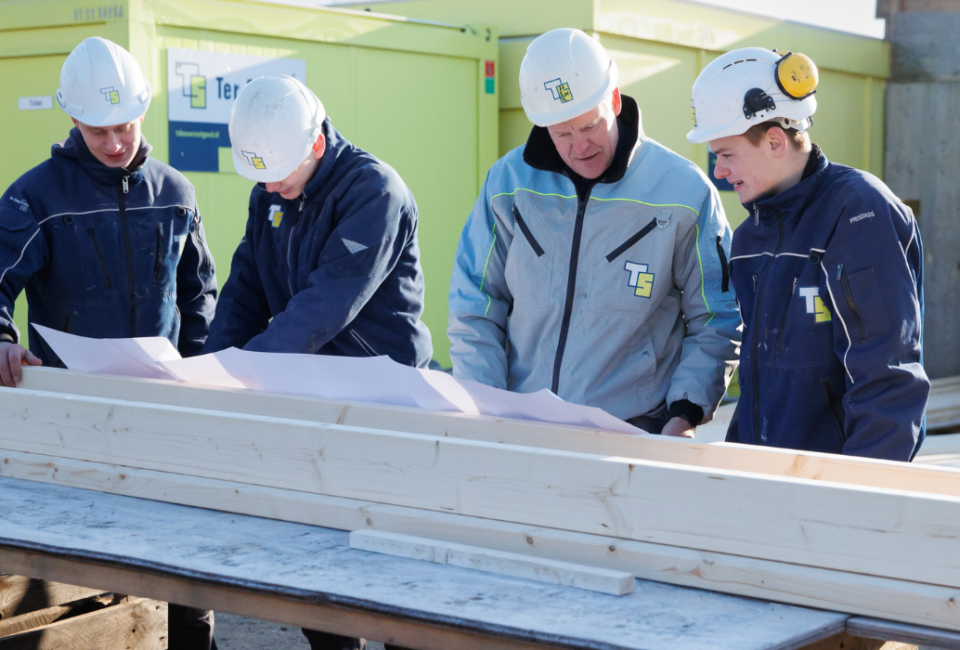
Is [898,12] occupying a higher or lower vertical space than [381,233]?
higher

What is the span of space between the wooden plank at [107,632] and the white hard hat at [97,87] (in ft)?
4.73

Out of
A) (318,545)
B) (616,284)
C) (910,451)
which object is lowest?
(318,545)

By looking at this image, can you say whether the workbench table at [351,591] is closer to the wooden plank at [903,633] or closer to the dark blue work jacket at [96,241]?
the wooden plank at [903,633]

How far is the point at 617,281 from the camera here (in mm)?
2600

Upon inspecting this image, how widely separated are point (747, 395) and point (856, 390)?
0.31 meters

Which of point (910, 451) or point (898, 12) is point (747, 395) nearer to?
point (910, 451)

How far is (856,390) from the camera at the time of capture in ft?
6.70

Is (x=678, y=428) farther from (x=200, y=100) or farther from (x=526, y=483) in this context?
(x=200, y=100)

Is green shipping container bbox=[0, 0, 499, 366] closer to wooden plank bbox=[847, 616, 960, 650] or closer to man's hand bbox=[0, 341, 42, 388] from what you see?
man's hand bbox=[0, 341, 42, 388]

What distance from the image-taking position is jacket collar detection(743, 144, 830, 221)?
2184 millimetres

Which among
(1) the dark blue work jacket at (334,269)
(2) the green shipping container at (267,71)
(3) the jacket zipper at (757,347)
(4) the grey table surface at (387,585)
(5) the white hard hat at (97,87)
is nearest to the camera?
(4) the grey table surface at (387,585)

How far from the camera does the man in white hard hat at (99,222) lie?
10.5 feet

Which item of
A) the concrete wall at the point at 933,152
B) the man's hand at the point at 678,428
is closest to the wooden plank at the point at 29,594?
the man's hand at the point at 678,428

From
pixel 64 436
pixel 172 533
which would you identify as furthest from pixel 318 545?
pixel 64 436
